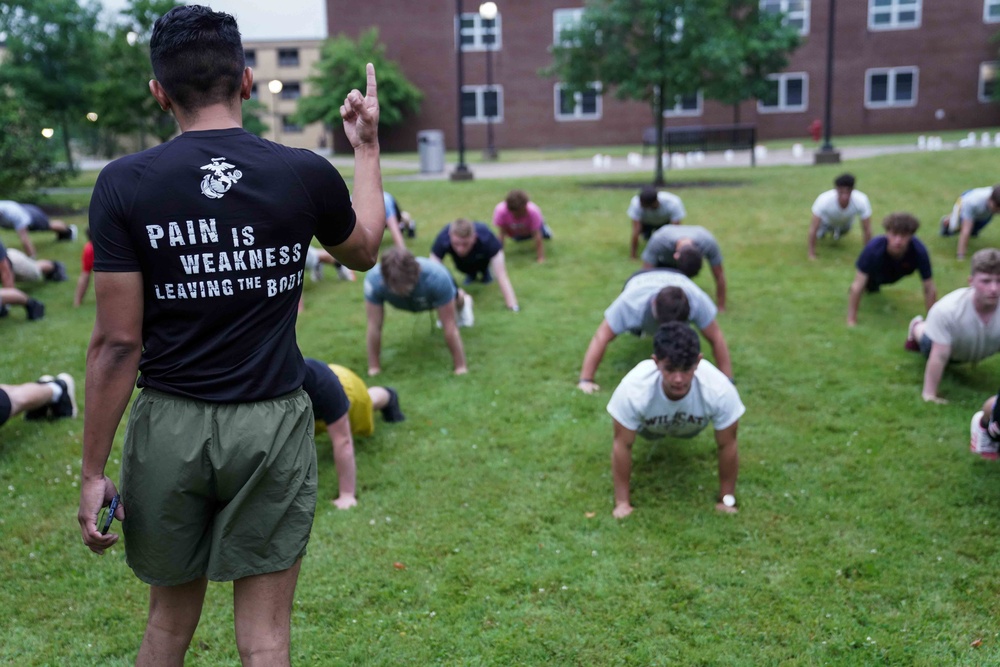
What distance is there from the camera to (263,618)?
2377 mm

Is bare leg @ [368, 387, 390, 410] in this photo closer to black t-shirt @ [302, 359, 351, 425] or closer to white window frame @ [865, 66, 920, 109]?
black t-shirt @ [302, 359, 351, 425]

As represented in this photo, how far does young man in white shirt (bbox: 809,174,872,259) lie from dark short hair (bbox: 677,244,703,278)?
13.6 feet

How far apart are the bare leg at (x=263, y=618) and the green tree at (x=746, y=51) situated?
15595mm

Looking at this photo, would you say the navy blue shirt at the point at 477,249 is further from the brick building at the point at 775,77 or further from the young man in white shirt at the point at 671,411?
the brick building at the point at 775,77

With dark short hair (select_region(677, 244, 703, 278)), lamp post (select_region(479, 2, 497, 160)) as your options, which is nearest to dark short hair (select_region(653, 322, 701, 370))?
dark short hair (select_region(677, 244, 703, 278))

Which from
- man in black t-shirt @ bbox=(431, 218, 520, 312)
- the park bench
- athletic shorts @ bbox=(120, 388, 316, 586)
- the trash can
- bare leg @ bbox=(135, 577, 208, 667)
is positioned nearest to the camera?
athletic shorts @ bbox=(120, 388, 316, 586)

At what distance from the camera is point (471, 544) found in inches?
195

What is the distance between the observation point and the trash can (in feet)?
74.0

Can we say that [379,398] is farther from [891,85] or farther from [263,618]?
[891,85]

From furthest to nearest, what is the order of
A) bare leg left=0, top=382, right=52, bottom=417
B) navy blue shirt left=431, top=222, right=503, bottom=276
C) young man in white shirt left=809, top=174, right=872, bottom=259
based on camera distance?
young man in white shirt left=809, top=174, right=872, bottom=259
navy blue shirt left=431, top=222, right=503, bottom=276
bare leg left=0, top=382, right=52, bottom=417

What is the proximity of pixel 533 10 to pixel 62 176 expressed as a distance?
932 inches

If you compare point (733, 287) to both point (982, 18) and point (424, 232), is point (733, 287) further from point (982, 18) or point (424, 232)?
point (982, 18)

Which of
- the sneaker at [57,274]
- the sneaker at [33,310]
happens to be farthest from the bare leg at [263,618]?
the sneaker at [57,274]

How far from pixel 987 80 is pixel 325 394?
127ft
